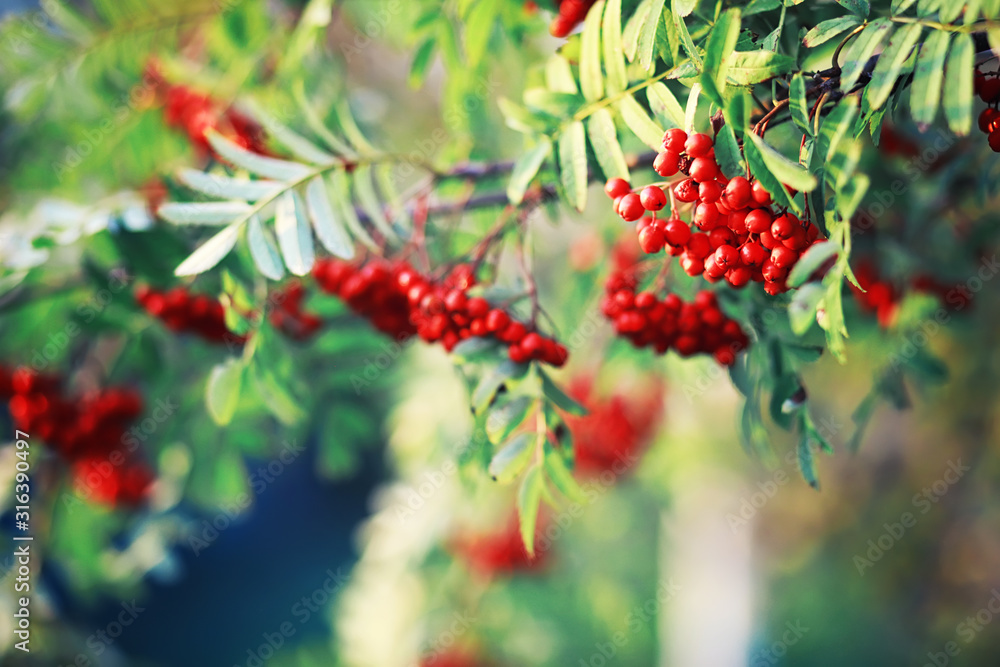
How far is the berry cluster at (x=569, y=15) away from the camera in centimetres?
98

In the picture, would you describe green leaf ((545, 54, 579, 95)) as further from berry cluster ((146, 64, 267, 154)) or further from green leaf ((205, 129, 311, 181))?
berry cluster ((146, 64, 267, 154))

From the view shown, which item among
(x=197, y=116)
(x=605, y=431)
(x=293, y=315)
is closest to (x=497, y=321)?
(x=293, y=315)

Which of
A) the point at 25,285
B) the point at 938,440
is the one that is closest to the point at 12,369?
the point at 25,285

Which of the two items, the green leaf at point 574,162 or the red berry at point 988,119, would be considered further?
the green leaf at point 574,162

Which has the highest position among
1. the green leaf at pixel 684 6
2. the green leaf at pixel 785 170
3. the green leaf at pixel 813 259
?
the green leaf at pixel 684 6

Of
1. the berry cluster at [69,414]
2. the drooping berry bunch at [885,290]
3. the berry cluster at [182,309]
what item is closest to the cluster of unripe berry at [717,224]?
the drooping berry bunch at [885,290]

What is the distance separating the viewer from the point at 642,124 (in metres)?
0.81

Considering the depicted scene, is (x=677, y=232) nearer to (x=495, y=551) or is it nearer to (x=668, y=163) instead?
(x=668, y=163)

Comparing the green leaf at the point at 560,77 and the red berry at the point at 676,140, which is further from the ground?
the green leaf at the point at 560,77

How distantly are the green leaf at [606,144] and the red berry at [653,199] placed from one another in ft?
0.31

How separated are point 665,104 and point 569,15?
0.33 metres

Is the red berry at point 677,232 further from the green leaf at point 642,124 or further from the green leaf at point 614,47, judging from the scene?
the green leaf at point 614,47

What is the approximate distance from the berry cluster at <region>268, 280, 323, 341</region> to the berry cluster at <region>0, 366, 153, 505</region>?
52 cm

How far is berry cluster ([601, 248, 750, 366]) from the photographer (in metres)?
1.04
